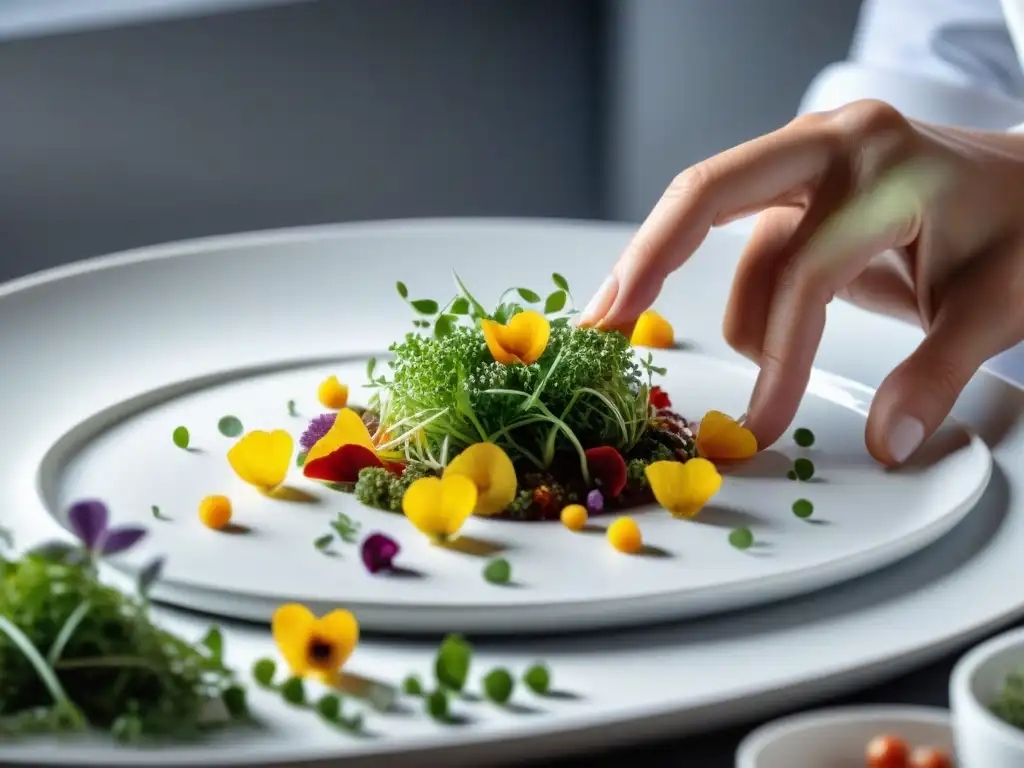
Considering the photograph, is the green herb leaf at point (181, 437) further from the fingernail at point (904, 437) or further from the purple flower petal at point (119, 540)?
the fingernail at point (904, 437)

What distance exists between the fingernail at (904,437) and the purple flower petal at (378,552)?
504 mm

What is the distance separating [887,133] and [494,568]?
27.8 inches

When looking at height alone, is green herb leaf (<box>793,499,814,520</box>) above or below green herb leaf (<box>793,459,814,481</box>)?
above

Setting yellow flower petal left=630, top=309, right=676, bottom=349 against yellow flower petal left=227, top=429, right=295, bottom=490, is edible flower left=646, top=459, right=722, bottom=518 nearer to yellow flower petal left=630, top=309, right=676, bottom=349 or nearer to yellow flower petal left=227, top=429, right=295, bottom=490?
yellow flower petal left=227, top=429, right=295, bottom=490

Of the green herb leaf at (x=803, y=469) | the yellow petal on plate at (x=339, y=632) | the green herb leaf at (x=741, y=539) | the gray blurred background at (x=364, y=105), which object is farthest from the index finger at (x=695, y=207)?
the gray blurred background at (x=364, y=105)

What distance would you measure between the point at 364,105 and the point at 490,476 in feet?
9.22

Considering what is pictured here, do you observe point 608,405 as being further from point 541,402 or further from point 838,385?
point 838,385

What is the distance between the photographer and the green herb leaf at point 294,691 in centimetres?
79

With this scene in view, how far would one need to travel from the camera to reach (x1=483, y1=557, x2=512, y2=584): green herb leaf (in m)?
0.98

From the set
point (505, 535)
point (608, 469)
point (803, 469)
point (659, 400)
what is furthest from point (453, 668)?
point (659, 400)

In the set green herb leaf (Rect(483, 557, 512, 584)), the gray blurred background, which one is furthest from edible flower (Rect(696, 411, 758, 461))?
the gray blurred background

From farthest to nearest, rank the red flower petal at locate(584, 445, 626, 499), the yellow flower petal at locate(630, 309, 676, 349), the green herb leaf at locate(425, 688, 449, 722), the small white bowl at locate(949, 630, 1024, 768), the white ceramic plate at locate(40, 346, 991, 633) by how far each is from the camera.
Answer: the yellow flower petal at locate(630, 309, 676, 349)
the red flower petal at locate(584, 445, 626, 499)
the white ceramic plate at locate(40, 346, 991, 633)
the green herb leaf at locate(425, 688, 449, 722)
the small white bowl at locate(949, 630, 1024, 768)

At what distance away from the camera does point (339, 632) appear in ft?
2.76

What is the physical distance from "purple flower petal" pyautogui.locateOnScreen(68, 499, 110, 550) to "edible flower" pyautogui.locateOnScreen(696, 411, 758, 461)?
1.96 feet
